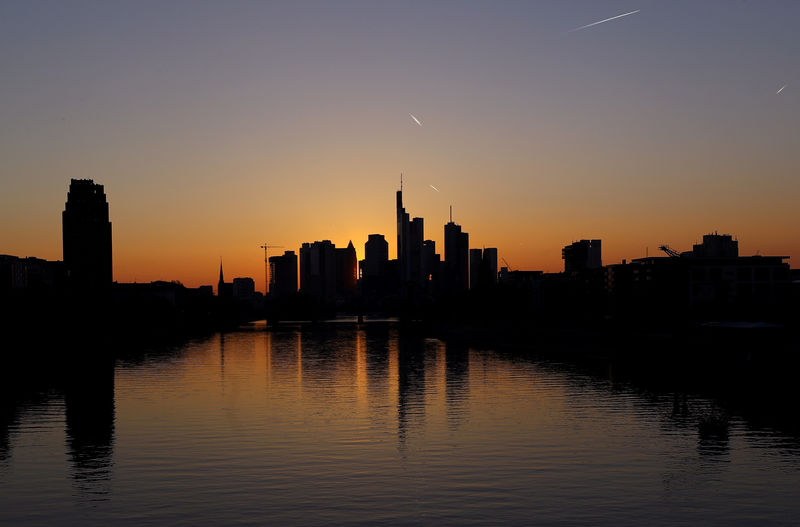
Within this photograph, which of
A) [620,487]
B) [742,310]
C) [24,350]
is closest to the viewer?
[620,487]

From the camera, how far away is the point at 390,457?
45250 mm

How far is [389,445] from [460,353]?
106275 millimetres

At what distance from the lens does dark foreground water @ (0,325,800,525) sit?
33719 mm

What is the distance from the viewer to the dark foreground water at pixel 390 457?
33.7 m

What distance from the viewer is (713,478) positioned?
3988 cm

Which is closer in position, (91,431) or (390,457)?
(390,457)

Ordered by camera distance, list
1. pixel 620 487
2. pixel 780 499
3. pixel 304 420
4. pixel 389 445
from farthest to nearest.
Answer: pixel 304 420 → pixel 389 445 → pixel 620 487 → pixel 780 499

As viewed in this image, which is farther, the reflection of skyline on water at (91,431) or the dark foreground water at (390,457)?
the reflection of skyline on water at (91,431)

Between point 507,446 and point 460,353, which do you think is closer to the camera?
point 507,446

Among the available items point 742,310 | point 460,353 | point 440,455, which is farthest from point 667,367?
point 742,310

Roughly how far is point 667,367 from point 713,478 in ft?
248

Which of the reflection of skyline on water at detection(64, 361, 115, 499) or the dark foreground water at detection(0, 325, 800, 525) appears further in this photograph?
the reflection of skyline on water at detection(64, 361, 115, 499)

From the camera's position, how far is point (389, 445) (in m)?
49.3

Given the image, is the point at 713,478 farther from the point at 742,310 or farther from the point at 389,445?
the point at 742,310
